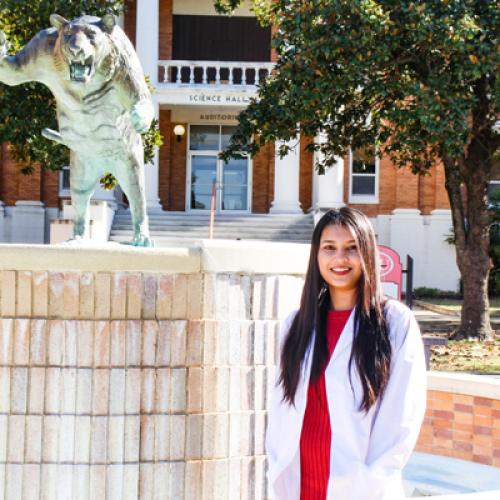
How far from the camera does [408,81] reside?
1275cm

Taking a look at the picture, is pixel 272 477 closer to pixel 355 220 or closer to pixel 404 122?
pixel 355 220

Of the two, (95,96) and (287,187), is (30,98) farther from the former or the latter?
(95,96)

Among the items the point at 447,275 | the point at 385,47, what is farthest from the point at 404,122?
the point at 447,275

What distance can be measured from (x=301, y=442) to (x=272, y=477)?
0.14 meters

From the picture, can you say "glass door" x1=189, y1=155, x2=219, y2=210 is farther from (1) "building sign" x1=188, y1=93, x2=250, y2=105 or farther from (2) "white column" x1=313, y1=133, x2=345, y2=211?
(2) "white column" x1=313, y1=133, x2=345, y2=211

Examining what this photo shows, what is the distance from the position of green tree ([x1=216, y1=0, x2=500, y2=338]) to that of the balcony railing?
7.91 m

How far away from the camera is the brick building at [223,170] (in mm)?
22031

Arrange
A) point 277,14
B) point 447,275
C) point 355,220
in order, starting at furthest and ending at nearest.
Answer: point 447,275, point 277,14, point 355,220

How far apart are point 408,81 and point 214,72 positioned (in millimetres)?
12909

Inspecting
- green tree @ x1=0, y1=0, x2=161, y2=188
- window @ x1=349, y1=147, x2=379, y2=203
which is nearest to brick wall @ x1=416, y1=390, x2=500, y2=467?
green tree @ x1=0, y1=0, x2=161, y2=188

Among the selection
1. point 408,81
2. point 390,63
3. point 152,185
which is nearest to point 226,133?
point 152,185

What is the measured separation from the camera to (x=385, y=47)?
11.9 m

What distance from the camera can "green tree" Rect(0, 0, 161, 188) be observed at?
12.9 m

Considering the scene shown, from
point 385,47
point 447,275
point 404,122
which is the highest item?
point 385,47
